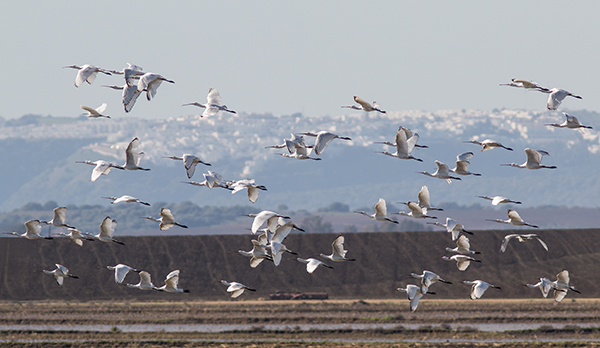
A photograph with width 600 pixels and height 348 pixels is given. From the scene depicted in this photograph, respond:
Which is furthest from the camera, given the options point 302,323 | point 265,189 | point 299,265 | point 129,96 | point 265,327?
point 299,265

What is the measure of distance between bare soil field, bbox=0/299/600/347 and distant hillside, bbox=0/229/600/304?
2926 millimetres

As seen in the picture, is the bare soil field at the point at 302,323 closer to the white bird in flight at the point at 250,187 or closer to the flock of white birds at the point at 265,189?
the flock of white birds at the point at 265,189

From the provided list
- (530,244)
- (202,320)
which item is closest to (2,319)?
(202,320)

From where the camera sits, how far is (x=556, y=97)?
2558 cm

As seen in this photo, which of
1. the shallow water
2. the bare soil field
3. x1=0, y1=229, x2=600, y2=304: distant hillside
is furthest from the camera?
x1=0, y1=229, x2=600, y2=304: distant hillside

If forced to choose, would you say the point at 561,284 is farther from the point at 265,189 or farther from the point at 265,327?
the point at 265,327

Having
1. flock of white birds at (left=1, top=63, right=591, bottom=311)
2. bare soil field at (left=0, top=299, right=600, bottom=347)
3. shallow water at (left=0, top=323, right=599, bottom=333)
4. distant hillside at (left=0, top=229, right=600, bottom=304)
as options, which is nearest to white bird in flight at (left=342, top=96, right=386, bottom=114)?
flock of white birds at (left=1, top=63, right=591, bottom=311)

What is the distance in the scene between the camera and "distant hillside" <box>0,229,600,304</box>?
2479 inches

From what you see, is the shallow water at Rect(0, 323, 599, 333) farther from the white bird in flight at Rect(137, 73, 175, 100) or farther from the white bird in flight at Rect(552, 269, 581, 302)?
the white bird in flight at Rect(137, 73, 175, 100)

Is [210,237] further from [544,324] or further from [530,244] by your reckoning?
[544,324]

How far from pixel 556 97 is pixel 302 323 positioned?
24.7 meters

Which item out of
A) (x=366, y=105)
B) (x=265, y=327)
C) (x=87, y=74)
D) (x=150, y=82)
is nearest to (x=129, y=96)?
(x=150, y=82)

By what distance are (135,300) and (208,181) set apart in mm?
35936

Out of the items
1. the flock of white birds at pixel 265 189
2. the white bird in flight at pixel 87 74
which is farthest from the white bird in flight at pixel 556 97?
the white bird in flight at pixel 87 74
